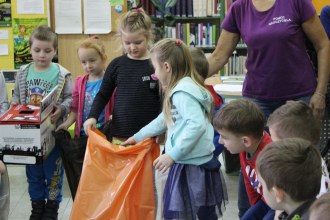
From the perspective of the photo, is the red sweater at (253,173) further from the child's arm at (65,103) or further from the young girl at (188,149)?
the child's arm at (65,103)

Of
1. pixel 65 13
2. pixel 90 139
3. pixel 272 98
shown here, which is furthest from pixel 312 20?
pixel 65 13

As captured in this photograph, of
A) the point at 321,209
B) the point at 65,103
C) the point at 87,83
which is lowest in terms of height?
the point at 321,209

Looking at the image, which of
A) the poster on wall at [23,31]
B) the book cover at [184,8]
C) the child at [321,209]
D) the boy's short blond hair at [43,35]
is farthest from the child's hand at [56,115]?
the book cover at [184,8]

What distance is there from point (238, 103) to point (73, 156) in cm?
98

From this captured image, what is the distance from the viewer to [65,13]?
15.8 feet

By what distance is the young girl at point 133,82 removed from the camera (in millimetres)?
2295

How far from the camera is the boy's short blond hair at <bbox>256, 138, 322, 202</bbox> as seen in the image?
1.37 meters

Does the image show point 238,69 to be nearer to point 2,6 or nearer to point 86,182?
point 2,6

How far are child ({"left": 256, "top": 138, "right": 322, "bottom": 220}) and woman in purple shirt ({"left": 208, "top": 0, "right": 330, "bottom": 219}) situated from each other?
2.36ft

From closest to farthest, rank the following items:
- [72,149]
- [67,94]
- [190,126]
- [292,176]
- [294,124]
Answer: [292,176], [294,124], [190,126], [72,149], [67,94]

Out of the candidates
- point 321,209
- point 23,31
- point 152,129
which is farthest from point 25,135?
point 23,31

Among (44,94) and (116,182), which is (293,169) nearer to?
(116,182)

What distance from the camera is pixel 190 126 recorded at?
1881 mm

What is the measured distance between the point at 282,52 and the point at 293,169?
838 mm
